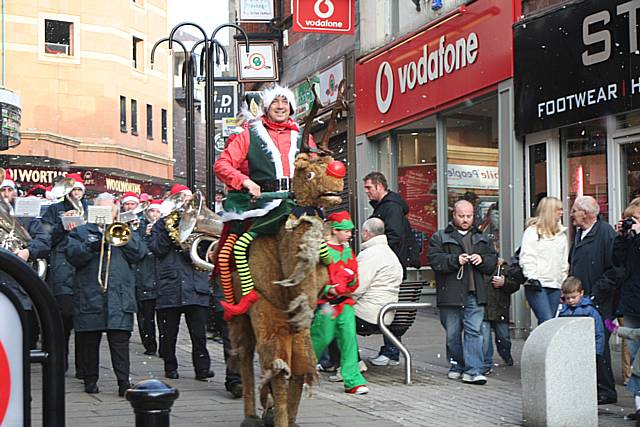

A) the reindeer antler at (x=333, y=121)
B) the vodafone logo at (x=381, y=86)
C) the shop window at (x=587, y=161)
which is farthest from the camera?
the vodafone logo at (x=381, y=86)

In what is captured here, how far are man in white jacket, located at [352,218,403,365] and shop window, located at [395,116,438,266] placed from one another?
25.9 feet

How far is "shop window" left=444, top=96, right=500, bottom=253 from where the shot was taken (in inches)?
646

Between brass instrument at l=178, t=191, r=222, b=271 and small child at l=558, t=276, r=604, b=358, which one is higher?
brass instrument at l=178, t=191, r=222, b=271

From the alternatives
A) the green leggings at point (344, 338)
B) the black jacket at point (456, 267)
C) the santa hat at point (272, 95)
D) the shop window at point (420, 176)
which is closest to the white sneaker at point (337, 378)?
the green leggings at point (344, 338)

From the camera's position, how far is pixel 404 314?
11055 mm

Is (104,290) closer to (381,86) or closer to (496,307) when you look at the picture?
(496,307)

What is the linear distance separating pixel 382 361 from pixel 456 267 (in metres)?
1.48

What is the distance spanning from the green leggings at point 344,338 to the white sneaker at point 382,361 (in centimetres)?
133

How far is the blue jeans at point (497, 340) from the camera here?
1118cm

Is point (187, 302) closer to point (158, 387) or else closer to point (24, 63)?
point (158, 387)

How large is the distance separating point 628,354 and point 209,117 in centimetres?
875

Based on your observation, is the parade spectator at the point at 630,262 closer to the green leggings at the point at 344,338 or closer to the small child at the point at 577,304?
the small child at the point at 577,304

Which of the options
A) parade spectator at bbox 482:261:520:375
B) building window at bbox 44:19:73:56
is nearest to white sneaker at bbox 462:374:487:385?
parade spectator at bbox 482:261:520:375

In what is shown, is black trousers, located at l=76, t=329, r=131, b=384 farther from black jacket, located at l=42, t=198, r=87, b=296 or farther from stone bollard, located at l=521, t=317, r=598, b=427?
stone bollard, located at l=521, t=317, r=598, b=427
